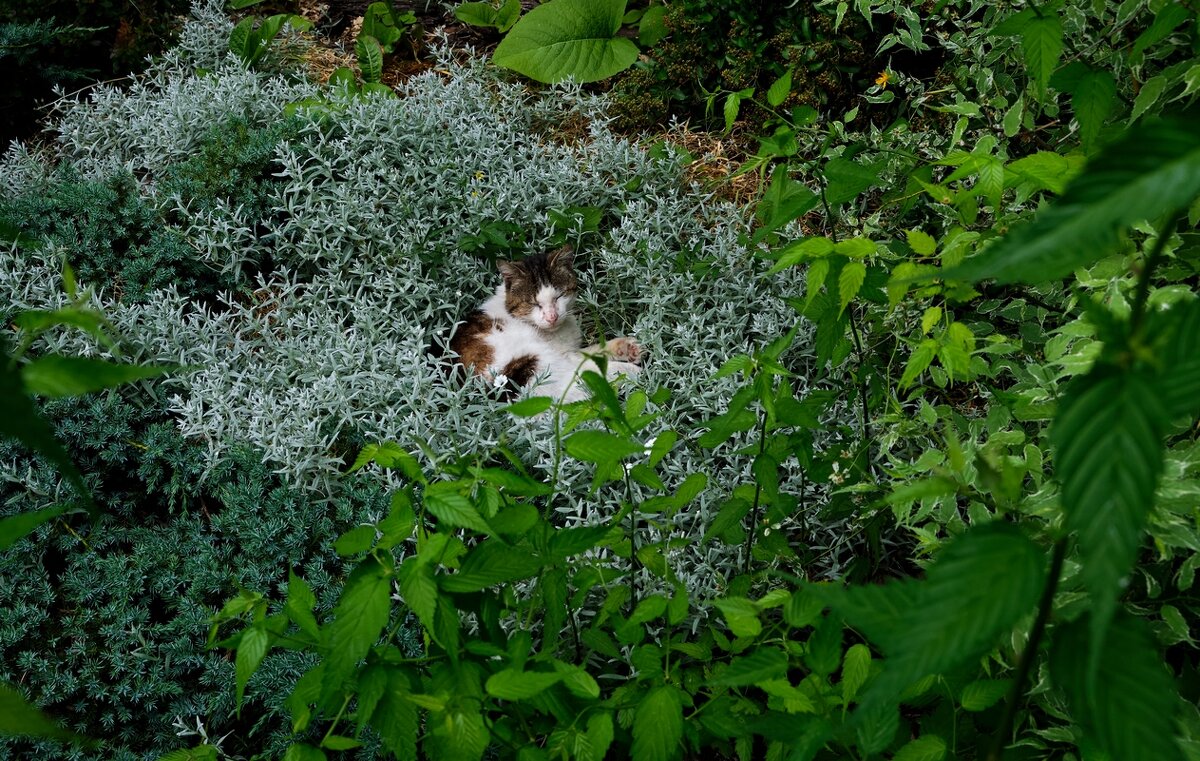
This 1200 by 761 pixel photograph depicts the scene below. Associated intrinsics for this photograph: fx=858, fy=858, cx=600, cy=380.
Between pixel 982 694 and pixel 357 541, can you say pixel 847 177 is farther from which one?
pixel 357 541

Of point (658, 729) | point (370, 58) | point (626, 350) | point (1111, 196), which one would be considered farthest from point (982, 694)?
point (370, 58)

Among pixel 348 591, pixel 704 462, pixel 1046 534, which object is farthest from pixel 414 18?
pixel 1046 534

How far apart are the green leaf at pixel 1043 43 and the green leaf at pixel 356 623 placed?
1420 mm

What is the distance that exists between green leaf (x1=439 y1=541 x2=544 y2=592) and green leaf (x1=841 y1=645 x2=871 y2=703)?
0.55 m

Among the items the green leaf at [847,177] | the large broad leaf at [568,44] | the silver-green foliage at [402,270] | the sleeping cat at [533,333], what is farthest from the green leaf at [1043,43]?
the large broad leaf at [568,44]

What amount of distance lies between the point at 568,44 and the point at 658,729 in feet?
11.8

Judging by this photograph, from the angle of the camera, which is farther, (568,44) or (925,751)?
(568,44)

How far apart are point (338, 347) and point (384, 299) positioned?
390 millimetres

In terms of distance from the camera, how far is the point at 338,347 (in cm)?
300

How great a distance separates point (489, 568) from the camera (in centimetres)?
136

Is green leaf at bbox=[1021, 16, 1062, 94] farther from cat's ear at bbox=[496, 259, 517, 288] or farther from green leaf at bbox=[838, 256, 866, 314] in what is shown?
cat's ear at bbox=[496, 259, 517, 288]

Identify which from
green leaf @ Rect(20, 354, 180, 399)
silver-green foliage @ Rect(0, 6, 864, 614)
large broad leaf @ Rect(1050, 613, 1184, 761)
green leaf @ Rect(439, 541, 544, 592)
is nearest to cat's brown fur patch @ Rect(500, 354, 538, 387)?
silver-green foliage @ Rect(0, 6, 864, 614)

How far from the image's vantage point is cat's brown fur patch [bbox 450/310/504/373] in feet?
10.7

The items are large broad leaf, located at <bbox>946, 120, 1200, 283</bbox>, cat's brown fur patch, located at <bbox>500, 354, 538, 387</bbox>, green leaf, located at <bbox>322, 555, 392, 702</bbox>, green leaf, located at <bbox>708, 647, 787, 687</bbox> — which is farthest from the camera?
cat's brown fur patch, located at <bbox>500, 354, 538, 387</bbox>
